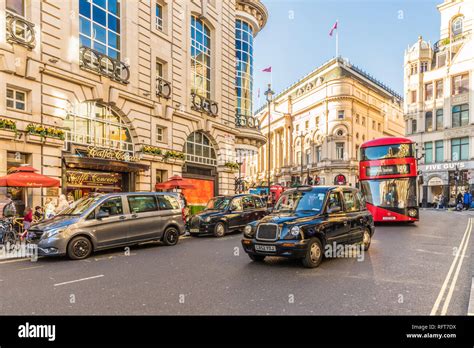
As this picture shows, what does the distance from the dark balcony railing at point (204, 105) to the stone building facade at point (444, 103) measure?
31.8 m

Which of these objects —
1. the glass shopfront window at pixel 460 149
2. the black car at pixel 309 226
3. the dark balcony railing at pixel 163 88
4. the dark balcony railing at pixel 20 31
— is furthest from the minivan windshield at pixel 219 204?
the glass shopfront window at pixel 460 149

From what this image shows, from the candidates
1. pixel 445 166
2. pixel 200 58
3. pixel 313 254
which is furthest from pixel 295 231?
pixel 445 166

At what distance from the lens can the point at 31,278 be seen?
732cm

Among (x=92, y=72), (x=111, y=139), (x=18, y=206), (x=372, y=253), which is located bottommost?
(x=372, y=253)

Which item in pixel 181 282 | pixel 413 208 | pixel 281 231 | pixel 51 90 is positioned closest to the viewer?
pixel 181 282

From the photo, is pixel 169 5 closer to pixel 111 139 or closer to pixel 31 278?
pixel 111 139

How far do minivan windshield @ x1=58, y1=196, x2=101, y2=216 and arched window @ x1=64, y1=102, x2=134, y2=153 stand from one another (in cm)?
687

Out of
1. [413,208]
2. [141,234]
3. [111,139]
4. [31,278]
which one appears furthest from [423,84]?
[31,278]

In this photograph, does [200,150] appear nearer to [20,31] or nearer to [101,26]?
[101,26]

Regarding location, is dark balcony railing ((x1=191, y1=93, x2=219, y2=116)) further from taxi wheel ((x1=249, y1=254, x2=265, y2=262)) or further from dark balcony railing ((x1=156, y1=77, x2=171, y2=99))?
taxi wheel ((x1=249, y1=254, x2=265, y2=262))

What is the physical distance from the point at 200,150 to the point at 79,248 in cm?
1727

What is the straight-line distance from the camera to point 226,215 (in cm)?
1486

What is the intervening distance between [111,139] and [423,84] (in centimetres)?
4977

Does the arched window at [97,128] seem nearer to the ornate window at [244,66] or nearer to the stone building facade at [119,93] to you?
the stone building facade at [119,93]
